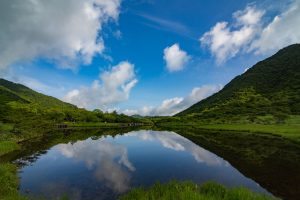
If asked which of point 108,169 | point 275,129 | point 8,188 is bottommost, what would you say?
point 108,169

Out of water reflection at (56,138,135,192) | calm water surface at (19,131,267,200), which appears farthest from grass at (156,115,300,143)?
water reflection at (56,138,135,192)

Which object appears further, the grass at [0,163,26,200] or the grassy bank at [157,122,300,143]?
the grassy bank at [157,122,300,143]

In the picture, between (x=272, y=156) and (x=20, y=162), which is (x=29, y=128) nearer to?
(x=20, y=162)

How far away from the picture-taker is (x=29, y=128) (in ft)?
294

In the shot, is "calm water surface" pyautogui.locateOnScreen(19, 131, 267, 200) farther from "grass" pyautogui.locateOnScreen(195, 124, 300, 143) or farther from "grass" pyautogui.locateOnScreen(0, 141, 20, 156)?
"grass" pyautogui.locateOnScreen(195, 124, 300, 143)

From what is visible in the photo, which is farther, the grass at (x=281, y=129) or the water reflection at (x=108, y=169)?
the grass at (x=281, y=129)

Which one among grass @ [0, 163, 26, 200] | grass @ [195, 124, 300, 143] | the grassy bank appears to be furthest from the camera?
the grassy bank

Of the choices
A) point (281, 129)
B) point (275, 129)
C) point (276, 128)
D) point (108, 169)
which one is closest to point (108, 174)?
point (108, 169)

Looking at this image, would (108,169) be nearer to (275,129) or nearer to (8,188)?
(8,188)

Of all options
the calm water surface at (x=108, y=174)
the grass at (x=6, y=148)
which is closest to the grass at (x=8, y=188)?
the calm water surface at (x=108, y=174)

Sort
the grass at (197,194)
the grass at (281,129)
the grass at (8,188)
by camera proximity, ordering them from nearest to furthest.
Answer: the grass at (197,194), the grass at (8,188), the grass at (281,129)

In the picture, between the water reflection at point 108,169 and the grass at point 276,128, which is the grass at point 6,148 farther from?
the grass at point 276,128

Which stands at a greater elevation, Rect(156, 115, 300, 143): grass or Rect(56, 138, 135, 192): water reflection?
Rect(156, 115, 300, 143): grass

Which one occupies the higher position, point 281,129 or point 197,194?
point 281,129
